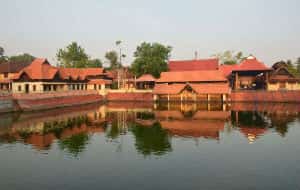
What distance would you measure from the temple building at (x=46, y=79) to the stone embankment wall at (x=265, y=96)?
99.6ft

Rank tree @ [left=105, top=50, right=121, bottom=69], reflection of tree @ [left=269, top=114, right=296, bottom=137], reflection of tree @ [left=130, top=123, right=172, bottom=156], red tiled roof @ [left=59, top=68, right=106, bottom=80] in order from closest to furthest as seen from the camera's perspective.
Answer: reflection of tree @ [left=130, top=123, right=172, bottom=156] → reflection of tree @ [left=269, top=114, right=296, bottom=137] → red tiled roof @ [left=59, top=68, right=106, bottom=80] → tree @ [left=105, top=50, right=121, bottom=69]

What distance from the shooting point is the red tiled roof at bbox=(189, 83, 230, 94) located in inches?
2328

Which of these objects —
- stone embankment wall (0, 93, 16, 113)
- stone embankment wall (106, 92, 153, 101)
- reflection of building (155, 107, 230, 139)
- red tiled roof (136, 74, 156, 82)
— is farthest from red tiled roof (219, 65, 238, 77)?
stone embankment wall (0, 93, 16, 113)

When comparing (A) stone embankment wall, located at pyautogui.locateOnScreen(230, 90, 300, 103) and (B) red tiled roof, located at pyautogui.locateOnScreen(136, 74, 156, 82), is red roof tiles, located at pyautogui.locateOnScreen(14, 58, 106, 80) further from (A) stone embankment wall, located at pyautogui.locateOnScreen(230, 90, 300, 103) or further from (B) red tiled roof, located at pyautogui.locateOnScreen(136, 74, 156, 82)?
(A) stone embankment wall, located at pyautogui.locateOnScreen(230, 90, 300, 103)

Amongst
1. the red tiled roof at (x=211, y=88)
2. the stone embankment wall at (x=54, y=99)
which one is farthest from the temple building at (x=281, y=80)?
the stone embankment wall at (x=54, y=99)

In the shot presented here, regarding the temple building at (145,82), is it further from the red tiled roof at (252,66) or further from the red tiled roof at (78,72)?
the red tiled roof at (252,66)

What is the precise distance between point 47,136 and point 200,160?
15851 millimetres

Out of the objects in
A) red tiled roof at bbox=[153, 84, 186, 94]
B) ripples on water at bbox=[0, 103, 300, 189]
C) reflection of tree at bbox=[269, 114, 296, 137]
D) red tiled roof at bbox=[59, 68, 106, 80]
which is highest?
red tiled roof at bbox=[59, 68, 106, 80]

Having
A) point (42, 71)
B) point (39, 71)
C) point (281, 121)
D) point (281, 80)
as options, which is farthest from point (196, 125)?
point (39, 71)

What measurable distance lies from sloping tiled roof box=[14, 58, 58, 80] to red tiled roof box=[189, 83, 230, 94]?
2772 cm

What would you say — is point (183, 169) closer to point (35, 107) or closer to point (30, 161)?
point (30, 161)

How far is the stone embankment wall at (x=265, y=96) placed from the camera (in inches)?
2234

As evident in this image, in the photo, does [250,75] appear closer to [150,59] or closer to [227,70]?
[227,70]

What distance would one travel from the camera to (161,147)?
24.2 m
